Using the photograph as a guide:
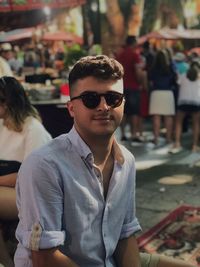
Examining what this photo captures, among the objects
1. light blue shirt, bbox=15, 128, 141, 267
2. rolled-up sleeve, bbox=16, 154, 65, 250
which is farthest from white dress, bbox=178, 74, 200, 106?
rolled-up sleeve, bbox=16, 154, 65, 250

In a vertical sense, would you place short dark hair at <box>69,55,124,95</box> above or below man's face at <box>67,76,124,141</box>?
above

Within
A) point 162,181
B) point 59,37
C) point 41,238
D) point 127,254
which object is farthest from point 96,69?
point 59,37

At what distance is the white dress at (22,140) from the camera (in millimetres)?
3139

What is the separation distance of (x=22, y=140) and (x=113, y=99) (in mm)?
1352

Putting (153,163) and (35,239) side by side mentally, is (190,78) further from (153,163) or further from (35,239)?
(35,239)

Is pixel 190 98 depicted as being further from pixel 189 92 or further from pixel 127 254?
pixel 127 254

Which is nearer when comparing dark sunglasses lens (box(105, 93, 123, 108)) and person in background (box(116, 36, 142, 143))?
dark sunglasses lens (box(105, 93, 123, 108))

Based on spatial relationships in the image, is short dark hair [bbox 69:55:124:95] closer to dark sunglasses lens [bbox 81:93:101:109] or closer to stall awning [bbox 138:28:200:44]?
dark sunglasses lens [bbox 81:93:101:109]

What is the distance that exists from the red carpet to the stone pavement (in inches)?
4.9

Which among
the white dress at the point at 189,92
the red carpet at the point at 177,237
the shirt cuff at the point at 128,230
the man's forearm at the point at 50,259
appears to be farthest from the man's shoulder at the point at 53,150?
the white dress at the point at 189,92

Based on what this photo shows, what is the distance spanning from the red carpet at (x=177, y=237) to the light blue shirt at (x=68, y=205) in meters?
1.87

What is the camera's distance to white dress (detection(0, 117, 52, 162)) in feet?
10.3

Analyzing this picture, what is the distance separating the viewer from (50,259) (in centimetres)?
182

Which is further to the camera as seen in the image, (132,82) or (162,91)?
(132,82)
